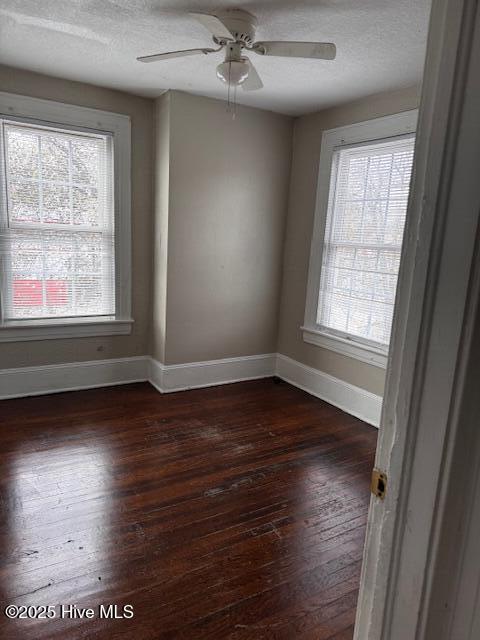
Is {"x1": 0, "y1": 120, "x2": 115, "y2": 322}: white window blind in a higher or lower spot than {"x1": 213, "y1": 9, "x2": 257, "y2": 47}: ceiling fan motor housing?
lower

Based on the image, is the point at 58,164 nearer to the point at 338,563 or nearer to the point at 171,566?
the point at 171,566

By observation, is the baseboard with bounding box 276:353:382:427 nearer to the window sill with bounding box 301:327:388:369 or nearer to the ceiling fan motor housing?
the window sill with bounding box 301:327:388:369

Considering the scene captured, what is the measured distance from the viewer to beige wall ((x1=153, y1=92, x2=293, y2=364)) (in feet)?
11.7

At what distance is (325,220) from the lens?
374 cm

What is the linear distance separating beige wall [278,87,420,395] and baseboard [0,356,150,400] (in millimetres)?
1454

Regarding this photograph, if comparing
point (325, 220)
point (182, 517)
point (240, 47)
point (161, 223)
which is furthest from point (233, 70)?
point (182, 517)

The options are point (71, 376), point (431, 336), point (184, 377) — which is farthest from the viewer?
point (184, 377)

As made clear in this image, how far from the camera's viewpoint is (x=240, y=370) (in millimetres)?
4211

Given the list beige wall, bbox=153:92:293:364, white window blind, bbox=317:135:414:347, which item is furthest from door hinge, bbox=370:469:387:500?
beige wall, bbox=153:92:293:364

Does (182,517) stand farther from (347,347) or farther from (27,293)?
(27,293)

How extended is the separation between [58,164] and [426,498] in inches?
140

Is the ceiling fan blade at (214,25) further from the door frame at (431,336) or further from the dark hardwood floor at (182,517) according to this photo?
the dark hardwood floor at (182,517)

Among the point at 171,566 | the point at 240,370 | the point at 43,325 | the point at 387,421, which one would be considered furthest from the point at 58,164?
the point at 387,421

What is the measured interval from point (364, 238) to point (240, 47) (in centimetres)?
172
